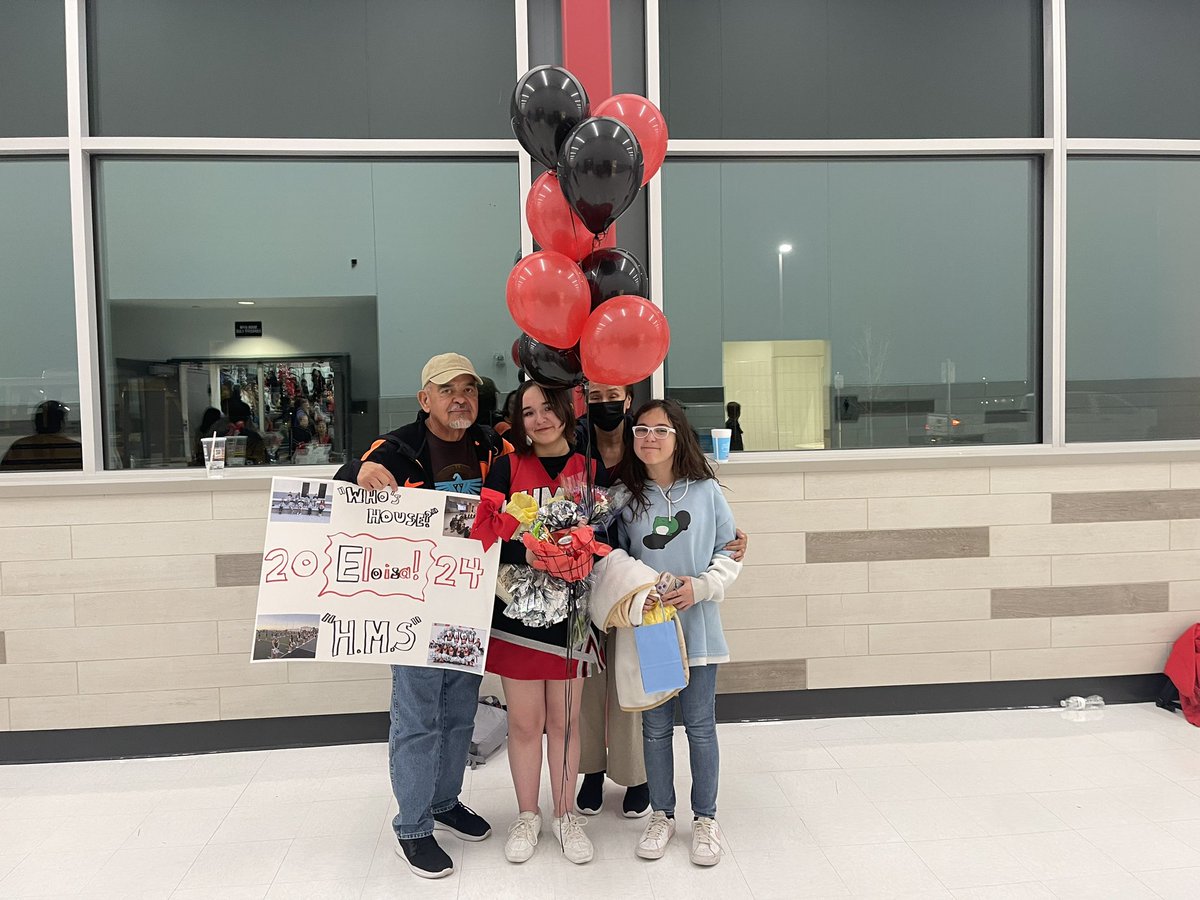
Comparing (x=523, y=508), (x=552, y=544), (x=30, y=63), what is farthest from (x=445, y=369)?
(x=30, y=63)

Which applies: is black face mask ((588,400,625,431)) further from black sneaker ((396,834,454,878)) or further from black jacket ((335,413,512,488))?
black sneaker ((396,834,454,878))

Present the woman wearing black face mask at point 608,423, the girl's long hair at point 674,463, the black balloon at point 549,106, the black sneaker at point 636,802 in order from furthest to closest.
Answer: the black sneaker at point 636,802, the woman wearing black face mask at point 608,423, the girl's long hair at point 674,463, the black balloon at point 549,106

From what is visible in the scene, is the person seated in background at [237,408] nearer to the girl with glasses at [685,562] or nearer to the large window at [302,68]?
the large window at [302,68]

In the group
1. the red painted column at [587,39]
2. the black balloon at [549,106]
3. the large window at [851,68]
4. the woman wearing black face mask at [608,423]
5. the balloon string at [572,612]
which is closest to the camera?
the black balloon at [549,106]

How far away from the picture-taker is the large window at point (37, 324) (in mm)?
3094

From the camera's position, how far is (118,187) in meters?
3.13

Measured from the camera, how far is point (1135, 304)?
11.5 feet

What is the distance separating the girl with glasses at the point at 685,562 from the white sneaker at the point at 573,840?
16 centimetres

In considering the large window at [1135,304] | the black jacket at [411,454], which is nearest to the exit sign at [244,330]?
the black jacket at [411,454]

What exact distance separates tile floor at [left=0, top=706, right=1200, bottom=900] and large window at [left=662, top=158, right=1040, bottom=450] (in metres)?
1.28

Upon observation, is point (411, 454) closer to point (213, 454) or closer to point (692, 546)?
point (692, 546)

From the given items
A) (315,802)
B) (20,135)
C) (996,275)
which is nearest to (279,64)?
(20,135)

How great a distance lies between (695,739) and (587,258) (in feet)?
4.69

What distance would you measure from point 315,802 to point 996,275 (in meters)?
3.46
